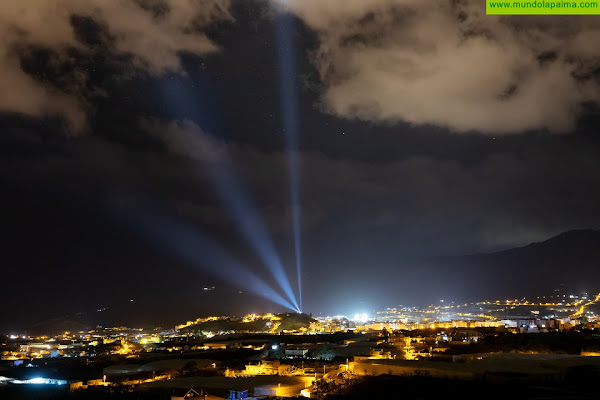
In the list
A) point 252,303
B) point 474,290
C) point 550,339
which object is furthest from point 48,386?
point 474,290

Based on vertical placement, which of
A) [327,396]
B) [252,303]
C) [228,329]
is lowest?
[327,396]

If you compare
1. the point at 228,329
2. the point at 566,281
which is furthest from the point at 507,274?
the point at 228,329

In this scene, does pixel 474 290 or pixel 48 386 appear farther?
pixel 474 290

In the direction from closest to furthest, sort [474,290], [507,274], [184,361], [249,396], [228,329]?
[249,396] → [184,361] → [228,329] → [474,290] → [507,274]

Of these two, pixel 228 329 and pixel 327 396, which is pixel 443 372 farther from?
pixel 228 329

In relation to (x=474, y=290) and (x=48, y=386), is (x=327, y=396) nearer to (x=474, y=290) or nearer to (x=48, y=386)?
(x=48, y=386)

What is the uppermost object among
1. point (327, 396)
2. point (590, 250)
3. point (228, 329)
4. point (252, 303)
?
point (590, 250)

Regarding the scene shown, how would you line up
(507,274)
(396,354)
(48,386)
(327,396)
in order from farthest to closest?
(507,274)
(396,354)
(48,386)
(327,396)

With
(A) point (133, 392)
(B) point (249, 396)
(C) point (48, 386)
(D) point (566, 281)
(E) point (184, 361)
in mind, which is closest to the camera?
(B) point (249, 396)

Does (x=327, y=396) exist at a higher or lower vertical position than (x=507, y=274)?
lower
